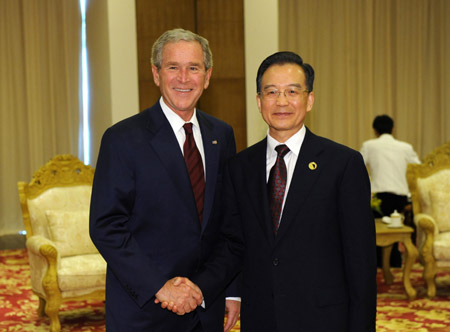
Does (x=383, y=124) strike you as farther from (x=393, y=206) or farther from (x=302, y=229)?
(x=302, y=229)

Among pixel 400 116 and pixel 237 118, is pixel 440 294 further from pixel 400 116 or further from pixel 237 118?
pixel 400 116

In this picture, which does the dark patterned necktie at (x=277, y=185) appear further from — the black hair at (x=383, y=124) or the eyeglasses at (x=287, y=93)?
the black hair at (x=383, y=124)

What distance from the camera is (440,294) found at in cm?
618

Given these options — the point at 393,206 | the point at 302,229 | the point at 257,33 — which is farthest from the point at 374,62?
the point at 302,229

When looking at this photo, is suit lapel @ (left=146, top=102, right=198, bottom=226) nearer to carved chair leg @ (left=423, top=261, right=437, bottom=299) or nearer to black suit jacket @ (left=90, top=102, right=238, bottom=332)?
black suit jacket @ (left=90, top=102, right=238, bottom=332)

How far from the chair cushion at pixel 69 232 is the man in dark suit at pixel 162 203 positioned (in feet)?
10.1

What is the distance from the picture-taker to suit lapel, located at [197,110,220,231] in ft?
7.95

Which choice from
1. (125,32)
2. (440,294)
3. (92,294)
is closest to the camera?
(92,294)

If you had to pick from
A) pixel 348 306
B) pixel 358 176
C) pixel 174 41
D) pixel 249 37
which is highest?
pixel 249 37

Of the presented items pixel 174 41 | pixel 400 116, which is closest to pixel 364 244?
pixel 174 41

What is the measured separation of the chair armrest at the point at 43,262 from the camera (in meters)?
5.05

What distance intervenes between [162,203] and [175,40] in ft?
2.01

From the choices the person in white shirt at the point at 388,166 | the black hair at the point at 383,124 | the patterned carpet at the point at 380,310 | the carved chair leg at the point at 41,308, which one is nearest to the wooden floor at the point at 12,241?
the patterned carpet at the point at 380,310

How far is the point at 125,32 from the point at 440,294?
4116 mm
